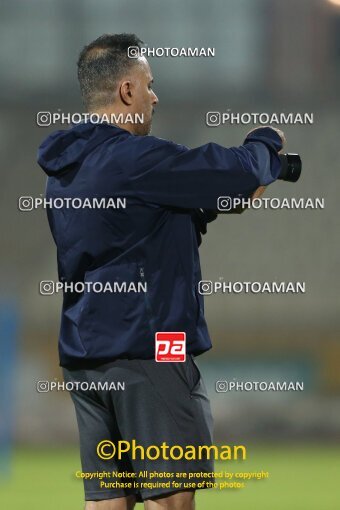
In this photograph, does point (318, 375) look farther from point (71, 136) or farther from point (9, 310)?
point (71, 136)

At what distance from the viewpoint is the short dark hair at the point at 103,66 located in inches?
57.1

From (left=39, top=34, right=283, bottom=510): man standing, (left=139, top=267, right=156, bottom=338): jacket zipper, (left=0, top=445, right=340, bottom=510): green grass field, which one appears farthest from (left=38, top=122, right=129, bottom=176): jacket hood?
(left=0, top=445, right=340, bottom=510): green grass field

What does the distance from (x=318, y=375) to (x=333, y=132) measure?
90cm

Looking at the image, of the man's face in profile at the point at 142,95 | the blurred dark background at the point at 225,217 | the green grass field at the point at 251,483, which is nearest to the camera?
the man's face in profile at the point at 142,95

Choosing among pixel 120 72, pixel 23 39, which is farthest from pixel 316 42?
pixel 120 72

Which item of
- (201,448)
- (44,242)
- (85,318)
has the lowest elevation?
(201,448)

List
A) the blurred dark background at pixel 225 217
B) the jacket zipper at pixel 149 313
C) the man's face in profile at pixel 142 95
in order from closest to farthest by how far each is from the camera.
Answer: the jacket zipper at pixel 149 313
the man's face in profile at pixel 142 95
the blurred dark background at pixel 225 217

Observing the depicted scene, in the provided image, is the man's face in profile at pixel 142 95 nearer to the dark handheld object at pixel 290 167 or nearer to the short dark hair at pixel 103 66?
the short dark hair at pixel 103 66

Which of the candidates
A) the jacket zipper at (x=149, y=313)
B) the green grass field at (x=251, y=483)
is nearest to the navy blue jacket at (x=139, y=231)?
the jacket zipper at (x=149, y=313)

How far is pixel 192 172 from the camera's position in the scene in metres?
1.36

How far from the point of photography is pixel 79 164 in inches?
54.8

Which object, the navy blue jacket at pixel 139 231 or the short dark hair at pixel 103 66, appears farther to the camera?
the short dark hair at pixel 103 66

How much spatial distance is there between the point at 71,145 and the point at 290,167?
331 mm

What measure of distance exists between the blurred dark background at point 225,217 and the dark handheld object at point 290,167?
1.16m
